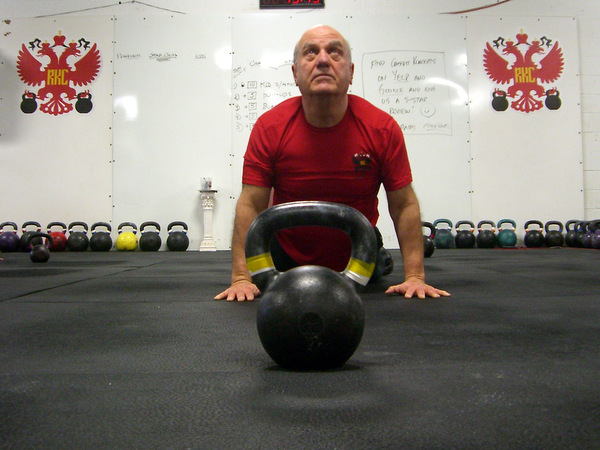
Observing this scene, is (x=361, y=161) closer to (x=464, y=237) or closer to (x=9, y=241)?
(x=464, y=237)

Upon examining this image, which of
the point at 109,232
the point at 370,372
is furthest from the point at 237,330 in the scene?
the point at 109,232

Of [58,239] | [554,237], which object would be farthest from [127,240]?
[554,237]

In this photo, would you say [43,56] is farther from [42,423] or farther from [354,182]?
[42,423]

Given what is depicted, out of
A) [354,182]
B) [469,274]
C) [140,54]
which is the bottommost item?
[469,274]

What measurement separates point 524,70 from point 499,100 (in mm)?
457

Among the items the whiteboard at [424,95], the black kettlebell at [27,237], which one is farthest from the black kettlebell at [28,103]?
the whiteboard at [424,95]

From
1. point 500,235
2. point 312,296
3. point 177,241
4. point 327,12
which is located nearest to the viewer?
point 312,296

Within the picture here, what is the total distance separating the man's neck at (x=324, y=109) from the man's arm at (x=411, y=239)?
31 centimetres

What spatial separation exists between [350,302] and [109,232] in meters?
4.87

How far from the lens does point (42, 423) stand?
0.56 meters

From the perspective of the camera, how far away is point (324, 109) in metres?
1.52

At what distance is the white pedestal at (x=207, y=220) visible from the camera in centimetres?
498

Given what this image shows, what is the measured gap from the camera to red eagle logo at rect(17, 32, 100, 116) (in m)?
5.24

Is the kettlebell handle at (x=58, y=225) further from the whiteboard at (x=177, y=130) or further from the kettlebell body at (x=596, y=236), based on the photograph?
the kettlebell body at (x=596, y=236)
